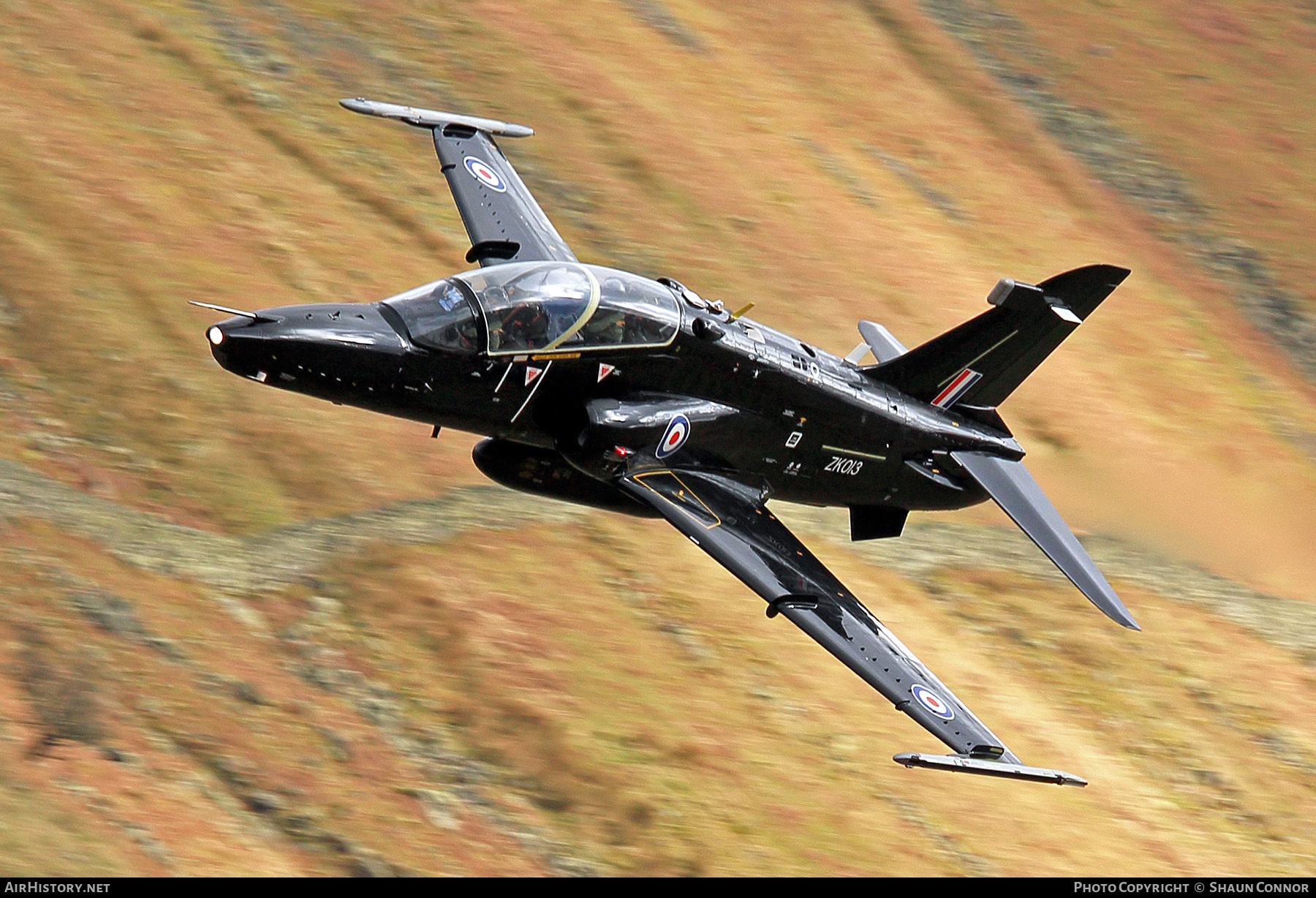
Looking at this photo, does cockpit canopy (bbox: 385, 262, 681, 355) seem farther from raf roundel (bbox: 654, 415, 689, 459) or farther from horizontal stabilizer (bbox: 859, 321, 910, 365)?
horizontal stabilizer (bbox: 859, 321, 910, 365)

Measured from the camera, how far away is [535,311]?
A: 16.4 metres

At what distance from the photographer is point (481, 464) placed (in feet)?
59.2

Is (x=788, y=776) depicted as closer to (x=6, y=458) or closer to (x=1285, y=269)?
(x=6, y=458)

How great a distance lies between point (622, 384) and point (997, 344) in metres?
5.58

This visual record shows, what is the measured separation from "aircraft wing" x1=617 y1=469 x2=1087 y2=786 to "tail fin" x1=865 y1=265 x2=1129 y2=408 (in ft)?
10.3

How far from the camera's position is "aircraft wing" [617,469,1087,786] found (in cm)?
1511

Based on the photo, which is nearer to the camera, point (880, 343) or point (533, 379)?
point (533, 379)

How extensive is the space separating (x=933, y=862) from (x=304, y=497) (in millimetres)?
10383

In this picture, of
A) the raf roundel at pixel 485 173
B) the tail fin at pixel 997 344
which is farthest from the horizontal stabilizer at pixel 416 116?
the tail fin at pixel 997 344

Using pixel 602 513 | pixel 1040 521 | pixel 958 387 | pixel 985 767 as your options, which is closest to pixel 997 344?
pixel 958 387

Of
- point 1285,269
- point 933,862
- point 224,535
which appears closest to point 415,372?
point 224,535

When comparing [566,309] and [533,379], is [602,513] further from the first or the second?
[566,309]

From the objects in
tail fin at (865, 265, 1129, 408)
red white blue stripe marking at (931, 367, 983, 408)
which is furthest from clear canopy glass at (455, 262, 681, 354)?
red white blue stripe marking at (931, 367, 983, 408)

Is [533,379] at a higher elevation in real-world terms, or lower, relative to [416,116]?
lower
